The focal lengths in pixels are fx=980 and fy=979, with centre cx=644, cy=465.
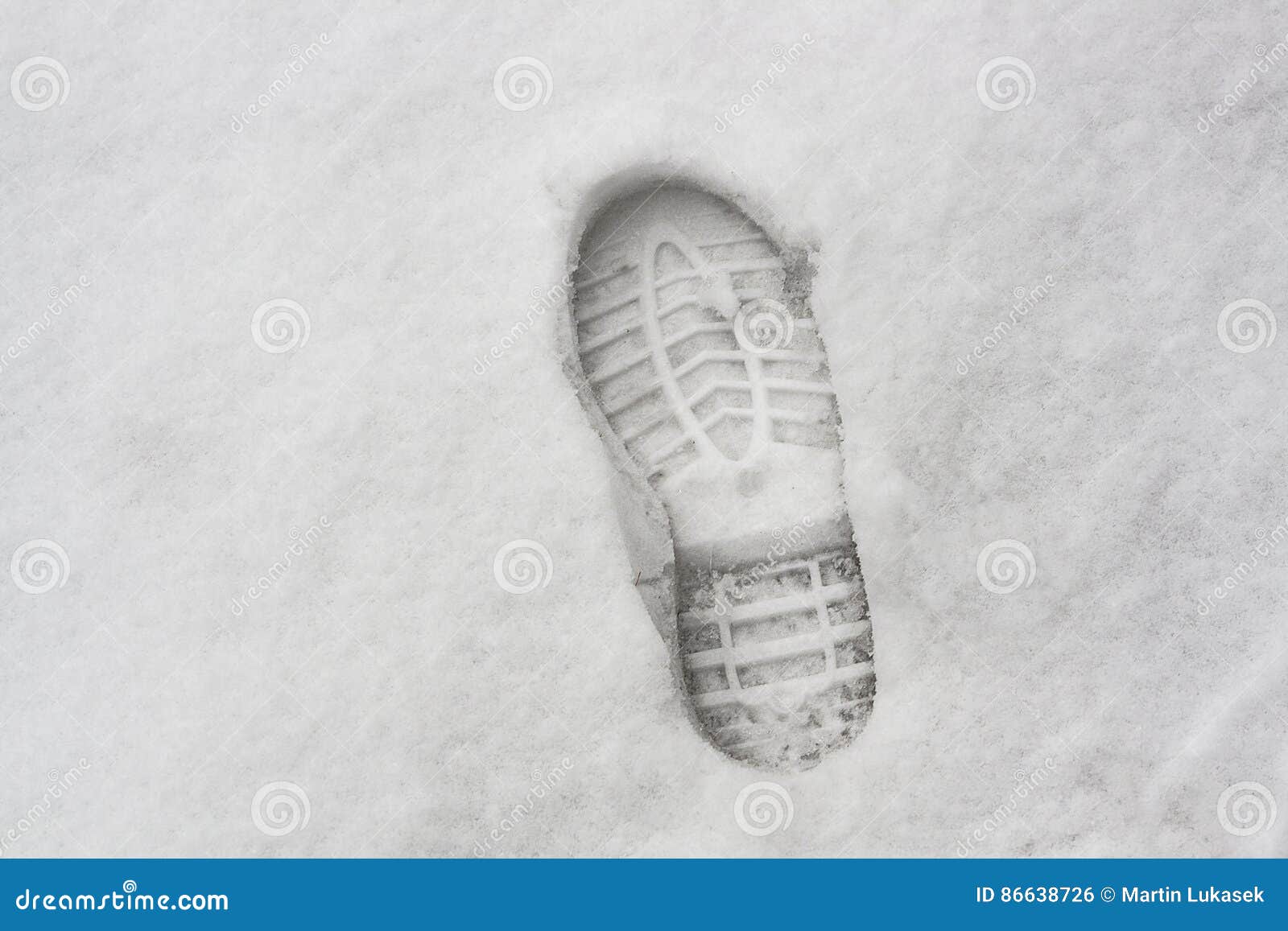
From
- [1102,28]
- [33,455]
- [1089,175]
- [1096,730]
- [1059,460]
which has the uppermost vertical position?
[1102,28]

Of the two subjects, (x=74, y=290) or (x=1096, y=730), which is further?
(x=74, y=290)

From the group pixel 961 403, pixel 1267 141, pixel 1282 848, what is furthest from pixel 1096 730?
pixel 1267 141

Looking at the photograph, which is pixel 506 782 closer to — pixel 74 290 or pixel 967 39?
pixel 74 290
